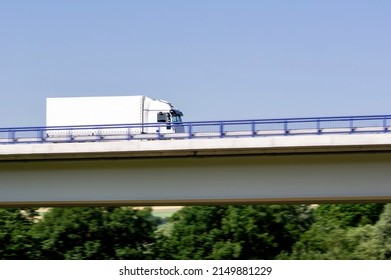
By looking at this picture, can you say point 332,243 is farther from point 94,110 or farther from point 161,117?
point 94,110

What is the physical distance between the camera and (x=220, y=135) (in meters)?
25.6

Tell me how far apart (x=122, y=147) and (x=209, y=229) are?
16.4 m

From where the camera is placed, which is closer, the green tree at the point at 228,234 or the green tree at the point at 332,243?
the green tree at the point at 332,243

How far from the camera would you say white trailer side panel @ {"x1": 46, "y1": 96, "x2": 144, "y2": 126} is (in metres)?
33.8

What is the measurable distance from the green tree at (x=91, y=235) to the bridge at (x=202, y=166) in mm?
11291

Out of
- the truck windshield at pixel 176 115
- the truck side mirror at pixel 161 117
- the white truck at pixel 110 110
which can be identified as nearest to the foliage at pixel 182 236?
the white truck at pixel 110 110

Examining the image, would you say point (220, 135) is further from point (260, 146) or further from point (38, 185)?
point (38, 185)

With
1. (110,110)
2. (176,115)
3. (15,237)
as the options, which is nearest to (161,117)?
(176,115)

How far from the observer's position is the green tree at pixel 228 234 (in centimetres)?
3978

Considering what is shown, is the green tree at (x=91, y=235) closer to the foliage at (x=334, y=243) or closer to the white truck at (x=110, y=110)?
the white truck at (x=110, y=110)

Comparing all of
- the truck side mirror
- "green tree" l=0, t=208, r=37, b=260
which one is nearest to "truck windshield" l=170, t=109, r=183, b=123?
the truck side mirror

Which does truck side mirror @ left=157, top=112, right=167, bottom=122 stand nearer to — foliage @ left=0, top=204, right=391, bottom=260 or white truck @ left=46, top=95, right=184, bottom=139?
white truck @ left=46, top=95, right=184, bottom=139

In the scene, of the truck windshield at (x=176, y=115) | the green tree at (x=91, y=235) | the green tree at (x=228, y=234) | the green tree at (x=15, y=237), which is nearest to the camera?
the truck windshield at (x=176, y=115)

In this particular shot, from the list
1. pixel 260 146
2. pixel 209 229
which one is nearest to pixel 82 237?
pixel 209 229
